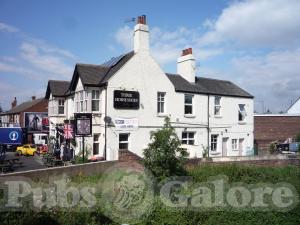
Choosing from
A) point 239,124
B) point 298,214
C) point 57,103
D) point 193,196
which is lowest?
point 298,214

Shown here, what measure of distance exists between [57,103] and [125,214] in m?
23.5

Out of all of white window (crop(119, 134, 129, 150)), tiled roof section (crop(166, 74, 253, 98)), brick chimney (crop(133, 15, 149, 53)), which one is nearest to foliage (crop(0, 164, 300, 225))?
white window (crop(119, 134, 129, 150))

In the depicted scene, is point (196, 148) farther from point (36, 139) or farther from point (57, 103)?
point (36, 139)

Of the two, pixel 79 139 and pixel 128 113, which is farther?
pixel 79 139

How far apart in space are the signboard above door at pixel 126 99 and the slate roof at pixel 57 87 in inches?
408

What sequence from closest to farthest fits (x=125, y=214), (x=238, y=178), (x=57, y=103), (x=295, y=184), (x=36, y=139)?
1. (x=125, y=214)
2. (x=295, y=184)
3. (x=238, y=178)
4. (x=57, y=103)
5. (x=36, y=139)

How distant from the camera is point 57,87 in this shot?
33375 millimetres

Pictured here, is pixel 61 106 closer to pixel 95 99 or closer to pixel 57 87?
pixel 57 87

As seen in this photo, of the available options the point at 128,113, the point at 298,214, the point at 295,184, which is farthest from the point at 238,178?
the point at 128,113

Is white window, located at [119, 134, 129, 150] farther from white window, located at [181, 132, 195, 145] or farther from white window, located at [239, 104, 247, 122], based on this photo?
white window, located at [239, 104, 247, 122]

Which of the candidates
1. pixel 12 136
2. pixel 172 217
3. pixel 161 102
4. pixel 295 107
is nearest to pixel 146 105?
pixel 161 102

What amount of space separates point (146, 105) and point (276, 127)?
87.5 ft

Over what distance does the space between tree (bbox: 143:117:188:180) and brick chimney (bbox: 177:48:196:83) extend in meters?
16.0

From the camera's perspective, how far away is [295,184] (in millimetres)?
12992
